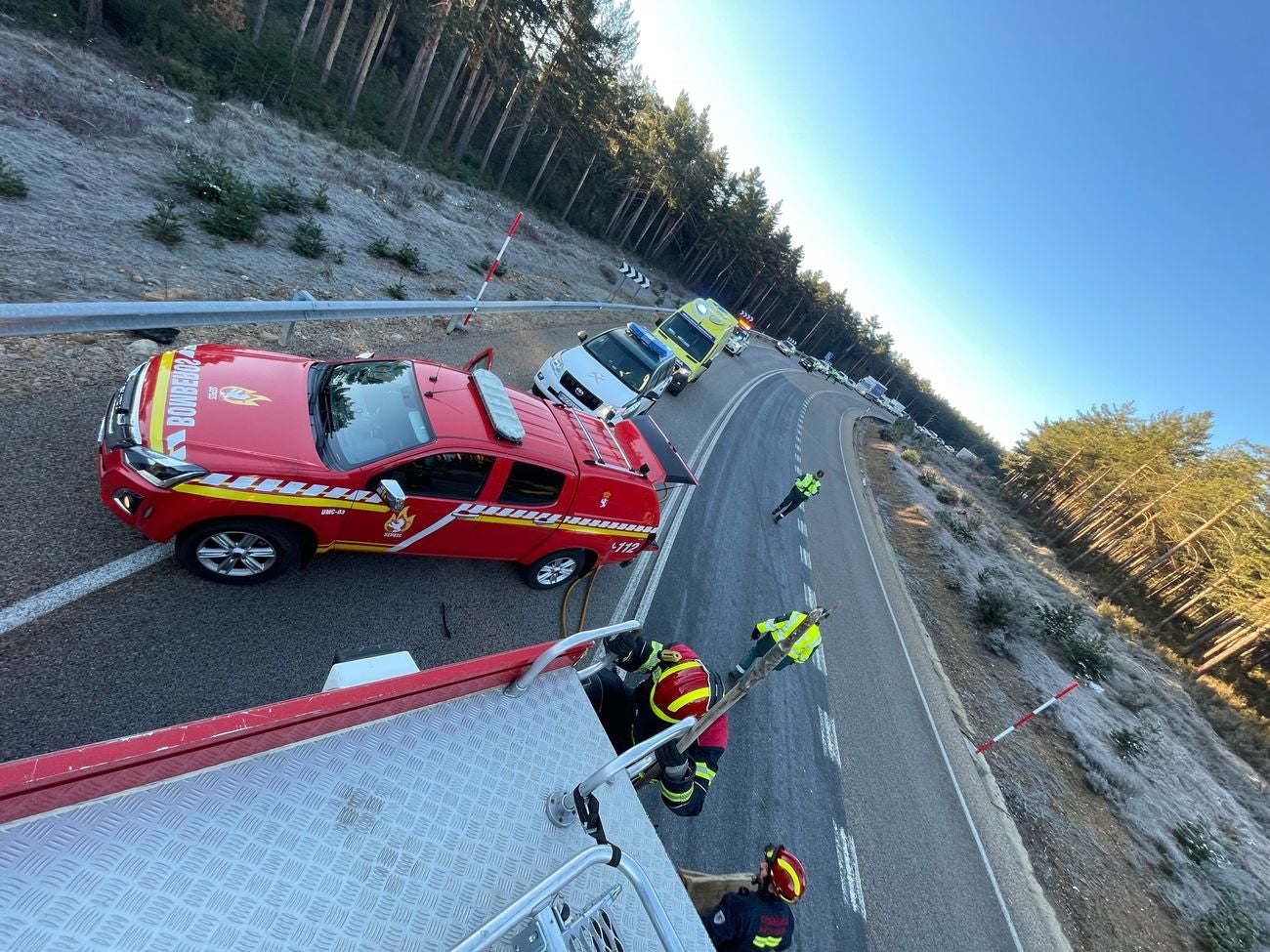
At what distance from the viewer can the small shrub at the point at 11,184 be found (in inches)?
279

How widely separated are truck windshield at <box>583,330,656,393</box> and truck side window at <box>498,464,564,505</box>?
5.51 m

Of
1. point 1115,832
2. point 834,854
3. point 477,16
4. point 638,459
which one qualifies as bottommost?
point 834,854

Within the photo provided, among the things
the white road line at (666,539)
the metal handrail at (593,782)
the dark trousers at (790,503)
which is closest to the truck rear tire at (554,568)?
the white road line at (666,539)

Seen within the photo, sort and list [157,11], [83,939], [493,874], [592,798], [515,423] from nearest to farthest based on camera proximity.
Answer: [83,939], [493,874], [592,798], [515,423], [157,11]

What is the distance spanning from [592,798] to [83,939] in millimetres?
1710

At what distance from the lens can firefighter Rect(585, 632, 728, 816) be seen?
3822mm

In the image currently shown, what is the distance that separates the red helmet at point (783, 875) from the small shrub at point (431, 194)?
22.6 metres

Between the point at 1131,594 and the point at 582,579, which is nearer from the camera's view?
the point at 582,579

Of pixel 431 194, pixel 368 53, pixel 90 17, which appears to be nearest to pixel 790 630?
pixel 431 194

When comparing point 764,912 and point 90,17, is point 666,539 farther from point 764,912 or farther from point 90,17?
point 90,17

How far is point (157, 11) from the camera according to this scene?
1739 cm

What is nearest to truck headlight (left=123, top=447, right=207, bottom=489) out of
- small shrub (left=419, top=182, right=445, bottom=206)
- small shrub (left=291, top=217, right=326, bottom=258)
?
small shrub (left=291, top=217, right=326, bottom=258)

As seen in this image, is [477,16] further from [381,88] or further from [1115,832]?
[1115,832]

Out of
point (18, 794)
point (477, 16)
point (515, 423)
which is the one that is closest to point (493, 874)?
point (18, 794)
